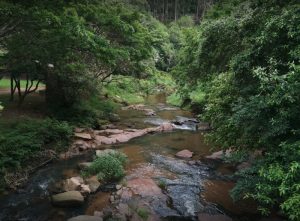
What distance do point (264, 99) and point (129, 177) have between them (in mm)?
7525

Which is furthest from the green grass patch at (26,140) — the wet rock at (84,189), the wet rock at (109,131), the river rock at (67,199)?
the wet rock at (109,131)

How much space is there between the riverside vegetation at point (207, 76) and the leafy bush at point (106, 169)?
0.19ft

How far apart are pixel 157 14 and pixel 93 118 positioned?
6363cm

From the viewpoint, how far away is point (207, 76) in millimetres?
19047

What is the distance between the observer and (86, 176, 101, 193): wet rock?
12.8 meters

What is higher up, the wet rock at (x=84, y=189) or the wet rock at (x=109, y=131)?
the wet rock at (x=84, y=189)

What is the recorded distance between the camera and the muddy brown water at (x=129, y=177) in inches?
445

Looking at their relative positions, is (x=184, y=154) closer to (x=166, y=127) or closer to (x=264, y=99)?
(x=166, y=127)

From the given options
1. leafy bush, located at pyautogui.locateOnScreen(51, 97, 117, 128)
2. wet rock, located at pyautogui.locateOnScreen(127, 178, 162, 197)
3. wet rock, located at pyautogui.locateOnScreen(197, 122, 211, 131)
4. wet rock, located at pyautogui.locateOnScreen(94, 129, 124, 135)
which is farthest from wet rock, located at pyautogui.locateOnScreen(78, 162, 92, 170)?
wet rock, located at pyautogui.locateOnScreen(197, 122, 211, 131)

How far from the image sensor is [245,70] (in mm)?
10500

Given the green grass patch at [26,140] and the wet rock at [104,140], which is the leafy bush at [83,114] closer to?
the wet rock at [104,140]

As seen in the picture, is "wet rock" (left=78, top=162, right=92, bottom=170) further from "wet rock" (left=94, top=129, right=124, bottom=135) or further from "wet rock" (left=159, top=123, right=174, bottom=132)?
"wet rock" (left=159, top=123, right=174, bottom=132)

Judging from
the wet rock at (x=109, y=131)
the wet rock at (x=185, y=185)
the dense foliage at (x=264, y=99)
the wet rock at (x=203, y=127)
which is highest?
the dense foliage at (x=264, y=99)

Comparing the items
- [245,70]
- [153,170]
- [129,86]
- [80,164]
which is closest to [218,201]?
[153,170]
